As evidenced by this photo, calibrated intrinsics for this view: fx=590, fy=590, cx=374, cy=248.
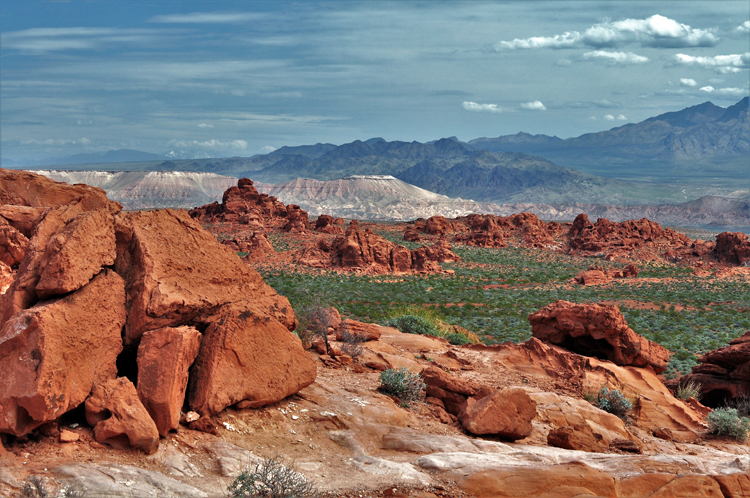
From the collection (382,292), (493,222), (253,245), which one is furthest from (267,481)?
(493,222)

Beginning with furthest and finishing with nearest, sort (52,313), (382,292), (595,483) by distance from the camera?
1. (382,292)
2. (595,483)
3. (52,313)

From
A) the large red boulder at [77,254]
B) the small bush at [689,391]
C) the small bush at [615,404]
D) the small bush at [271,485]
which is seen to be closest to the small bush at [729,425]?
the small bush at [615,404]

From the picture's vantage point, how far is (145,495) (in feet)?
20.9

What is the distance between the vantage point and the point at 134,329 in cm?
824

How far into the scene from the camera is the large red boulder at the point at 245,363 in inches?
333

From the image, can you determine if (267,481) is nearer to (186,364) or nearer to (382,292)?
(186,364)

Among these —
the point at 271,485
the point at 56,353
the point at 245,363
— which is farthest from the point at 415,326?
the point at 56,353

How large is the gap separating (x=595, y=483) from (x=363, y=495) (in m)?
3.21

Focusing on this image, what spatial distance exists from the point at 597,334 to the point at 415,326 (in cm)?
614

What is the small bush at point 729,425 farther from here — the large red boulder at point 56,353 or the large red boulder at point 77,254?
the large red boulder at point 77,254

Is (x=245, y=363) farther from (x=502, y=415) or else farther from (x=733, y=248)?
(x=733, y=248)

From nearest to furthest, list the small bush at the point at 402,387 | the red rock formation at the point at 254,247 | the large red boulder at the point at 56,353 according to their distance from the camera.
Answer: the large red boulder at the point at 56,353
the small bush at the point at 402,387
the red rock formation at the point at 254,247

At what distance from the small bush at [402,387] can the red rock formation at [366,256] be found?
32.8 m

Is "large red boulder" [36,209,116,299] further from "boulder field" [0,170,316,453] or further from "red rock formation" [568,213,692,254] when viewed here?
"red rock formation" [568,213,692,254]
